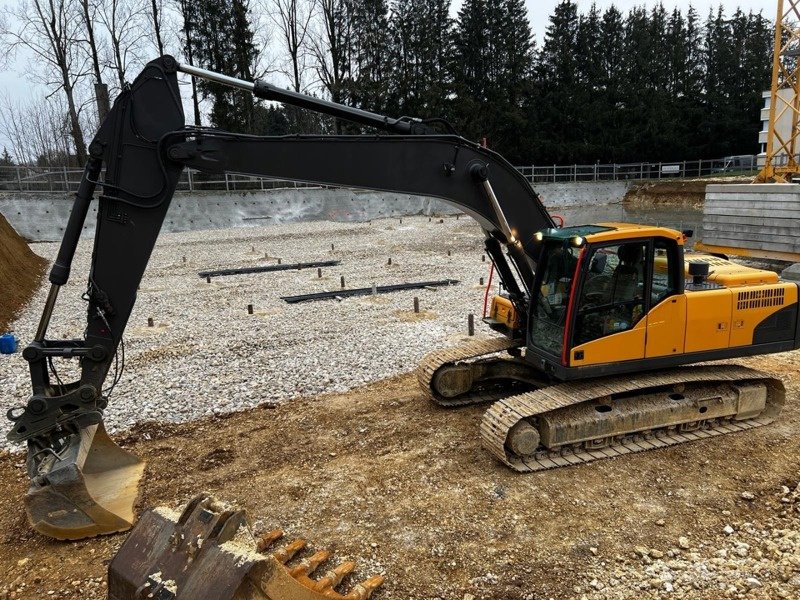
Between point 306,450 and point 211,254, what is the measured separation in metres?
17.4

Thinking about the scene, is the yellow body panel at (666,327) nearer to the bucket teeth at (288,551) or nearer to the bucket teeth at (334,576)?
the bucket teeth at (334,576)

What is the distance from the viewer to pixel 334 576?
14.3 feet

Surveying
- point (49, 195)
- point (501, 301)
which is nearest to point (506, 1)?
point (49, 195)

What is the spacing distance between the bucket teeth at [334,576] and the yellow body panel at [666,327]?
12.7 feet

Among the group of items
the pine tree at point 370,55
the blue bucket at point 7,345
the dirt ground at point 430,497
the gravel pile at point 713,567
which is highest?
the pine tree at point 370,55

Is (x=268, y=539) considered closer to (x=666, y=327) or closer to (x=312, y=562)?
(x=312, y=562)

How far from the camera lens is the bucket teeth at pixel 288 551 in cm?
465

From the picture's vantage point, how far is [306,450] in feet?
22.0

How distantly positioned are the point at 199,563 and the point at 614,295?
4.76 meters

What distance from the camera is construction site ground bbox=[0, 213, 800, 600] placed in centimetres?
452

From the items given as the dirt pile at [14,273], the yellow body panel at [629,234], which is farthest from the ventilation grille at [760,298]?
the dirt pile at [14,273]

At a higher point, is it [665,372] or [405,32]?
[405,32]

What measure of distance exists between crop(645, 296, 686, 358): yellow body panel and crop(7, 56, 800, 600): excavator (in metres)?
0.02

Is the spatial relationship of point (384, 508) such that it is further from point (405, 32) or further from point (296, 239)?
point (405, 32)
